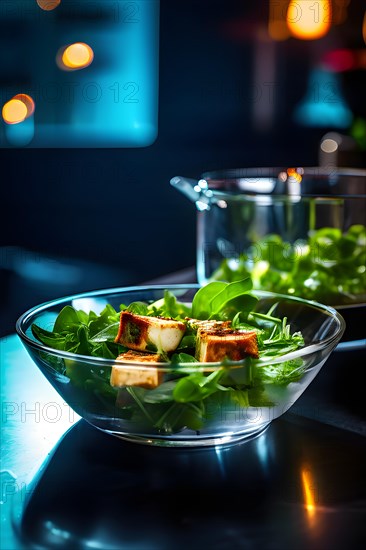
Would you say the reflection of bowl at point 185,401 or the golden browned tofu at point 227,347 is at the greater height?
the golden browned tofu at point 227,347

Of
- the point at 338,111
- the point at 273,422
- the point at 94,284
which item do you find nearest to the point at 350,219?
the point at 273,422

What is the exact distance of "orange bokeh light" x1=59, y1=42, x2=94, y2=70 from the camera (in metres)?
2.68

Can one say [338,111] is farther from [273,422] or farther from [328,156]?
[273,422]

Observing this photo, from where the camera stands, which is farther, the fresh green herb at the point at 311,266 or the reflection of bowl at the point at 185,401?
the fresh green herb at the point at 311,266

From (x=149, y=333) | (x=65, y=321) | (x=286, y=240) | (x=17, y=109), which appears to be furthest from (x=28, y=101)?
(x=149, y=333)

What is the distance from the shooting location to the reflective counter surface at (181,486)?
64cm

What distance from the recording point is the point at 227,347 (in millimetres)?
743

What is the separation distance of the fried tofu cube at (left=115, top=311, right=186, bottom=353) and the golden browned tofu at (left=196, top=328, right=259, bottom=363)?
0.13ft

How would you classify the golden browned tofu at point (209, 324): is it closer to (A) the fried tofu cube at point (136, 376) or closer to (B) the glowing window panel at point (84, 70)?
(A) the fried tofu cube at point (136, 376)

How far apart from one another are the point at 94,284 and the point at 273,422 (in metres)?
1.83

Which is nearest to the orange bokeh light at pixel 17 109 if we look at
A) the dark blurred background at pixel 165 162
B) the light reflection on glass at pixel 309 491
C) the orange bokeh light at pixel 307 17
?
the dark blurred background at pixel 165 162

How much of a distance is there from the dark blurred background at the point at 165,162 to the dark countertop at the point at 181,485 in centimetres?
154

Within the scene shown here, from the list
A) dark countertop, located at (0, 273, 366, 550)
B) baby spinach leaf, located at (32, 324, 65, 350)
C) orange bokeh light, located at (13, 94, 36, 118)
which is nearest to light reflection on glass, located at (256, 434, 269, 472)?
dark countertop, located at (0, 273, 366, 550)

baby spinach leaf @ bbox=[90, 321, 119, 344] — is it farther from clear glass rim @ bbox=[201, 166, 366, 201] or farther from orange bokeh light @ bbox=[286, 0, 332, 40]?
orange bokeh light @ bbox=[286, 0, 332, 40]
